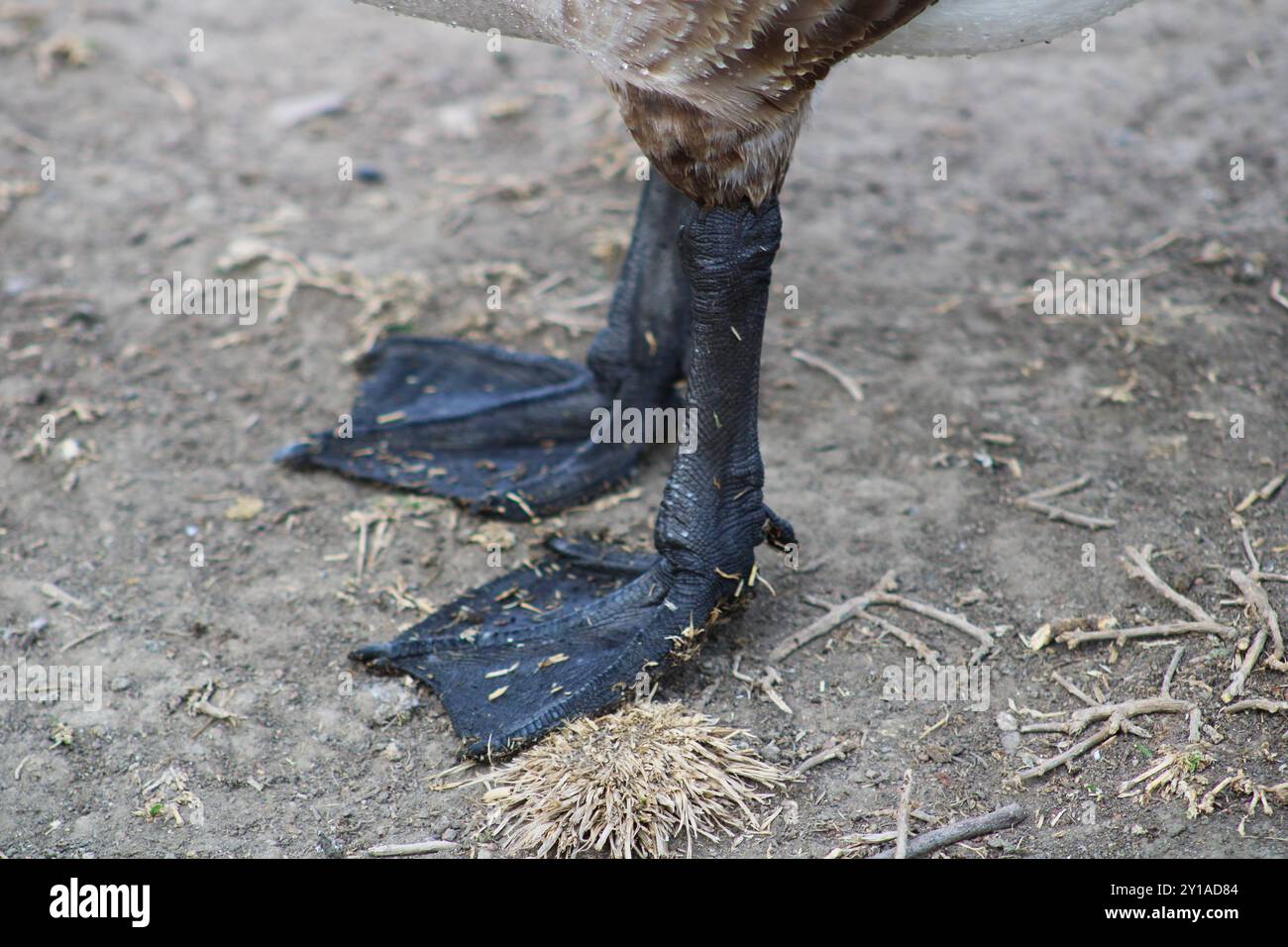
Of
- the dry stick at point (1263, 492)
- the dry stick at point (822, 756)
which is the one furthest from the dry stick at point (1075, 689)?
the dry stick at point (1263, 492)

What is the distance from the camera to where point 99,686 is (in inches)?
125

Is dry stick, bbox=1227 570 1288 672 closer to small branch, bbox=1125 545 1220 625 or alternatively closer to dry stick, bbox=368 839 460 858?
small branch, bbox=1125 545 1220 625

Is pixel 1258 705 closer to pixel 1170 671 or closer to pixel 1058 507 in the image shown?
pixel 1170 671

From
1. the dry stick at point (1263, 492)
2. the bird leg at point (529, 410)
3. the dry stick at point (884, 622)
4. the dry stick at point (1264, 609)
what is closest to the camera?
the dry stick at point (1264, 609)

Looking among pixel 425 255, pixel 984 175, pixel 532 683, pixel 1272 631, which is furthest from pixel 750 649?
pixel 984 175

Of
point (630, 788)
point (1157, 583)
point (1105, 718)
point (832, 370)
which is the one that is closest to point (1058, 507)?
point (1157, 583)

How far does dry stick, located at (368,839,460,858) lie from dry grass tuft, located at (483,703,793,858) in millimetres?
116

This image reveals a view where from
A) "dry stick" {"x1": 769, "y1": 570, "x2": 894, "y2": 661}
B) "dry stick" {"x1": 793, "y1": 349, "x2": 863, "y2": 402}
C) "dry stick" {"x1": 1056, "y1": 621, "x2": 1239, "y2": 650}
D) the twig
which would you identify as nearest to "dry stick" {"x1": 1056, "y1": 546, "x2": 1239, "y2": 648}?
"dry stick" {"x1": 1056, "y1": 621, "x2": 1239, "y2": 650}

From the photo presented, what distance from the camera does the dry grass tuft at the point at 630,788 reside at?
107 inches

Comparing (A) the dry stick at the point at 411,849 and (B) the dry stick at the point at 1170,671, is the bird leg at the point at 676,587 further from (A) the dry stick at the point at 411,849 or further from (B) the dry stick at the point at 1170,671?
(B) the dry stick at the point at 1170,671

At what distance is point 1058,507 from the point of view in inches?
141

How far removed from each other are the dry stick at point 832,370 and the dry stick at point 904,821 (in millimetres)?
1604

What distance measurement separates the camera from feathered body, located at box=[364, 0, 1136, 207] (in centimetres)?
248

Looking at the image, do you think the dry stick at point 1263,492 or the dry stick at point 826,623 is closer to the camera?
the dry stick at point 826,623
